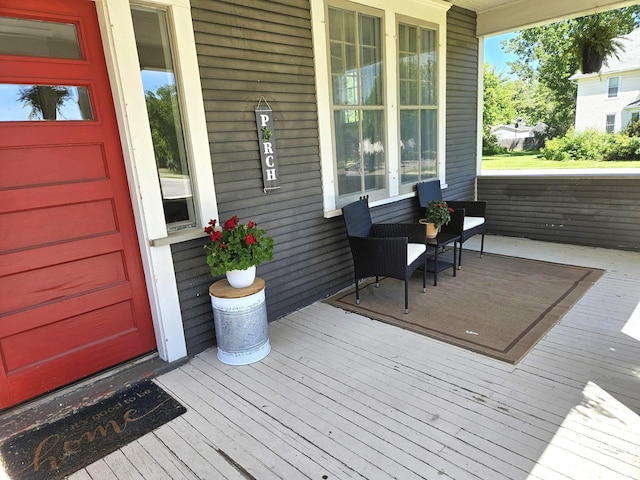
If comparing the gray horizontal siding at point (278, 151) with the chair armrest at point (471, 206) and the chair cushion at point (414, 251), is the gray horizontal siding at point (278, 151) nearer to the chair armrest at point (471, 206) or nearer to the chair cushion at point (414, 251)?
the chair cushion at point (414, 251)

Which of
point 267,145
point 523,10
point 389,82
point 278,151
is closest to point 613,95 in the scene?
point 523,10

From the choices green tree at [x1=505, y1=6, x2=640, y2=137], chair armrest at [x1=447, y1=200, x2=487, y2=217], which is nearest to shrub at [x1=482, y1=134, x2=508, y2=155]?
green tree at [x1=505, y1=6, x2=640, y2=137]

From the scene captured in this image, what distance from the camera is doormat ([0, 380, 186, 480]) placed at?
5.88 ft

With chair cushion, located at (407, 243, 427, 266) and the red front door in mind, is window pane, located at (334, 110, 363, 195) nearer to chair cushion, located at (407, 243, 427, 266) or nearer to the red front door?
chair cushion, located at (407, 243, 427, 266)

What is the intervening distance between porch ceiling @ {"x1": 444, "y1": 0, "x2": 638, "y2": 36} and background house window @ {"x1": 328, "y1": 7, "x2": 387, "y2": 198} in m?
1.65

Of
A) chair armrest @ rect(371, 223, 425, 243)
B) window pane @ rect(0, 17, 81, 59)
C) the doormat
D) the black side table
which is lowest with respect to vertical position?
the doormat

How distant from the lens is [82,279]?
92.5 inches

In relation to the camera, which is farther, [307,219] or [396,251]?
[307,219]

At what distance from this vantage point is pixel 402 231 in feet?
11.9

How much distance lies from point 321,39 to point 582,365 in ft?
10.1

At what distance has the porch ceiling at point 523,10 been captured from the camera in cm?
429

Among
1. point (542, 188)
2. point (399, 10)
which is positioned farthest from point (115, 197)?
point (542, 188)

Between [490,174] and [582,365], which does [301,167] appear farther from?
[490,174]

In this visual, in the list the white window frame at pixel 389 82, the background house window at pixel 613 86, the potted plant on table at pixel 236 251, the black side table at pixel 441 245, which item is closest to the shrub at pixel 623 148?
the background house window at pixel 613 86
